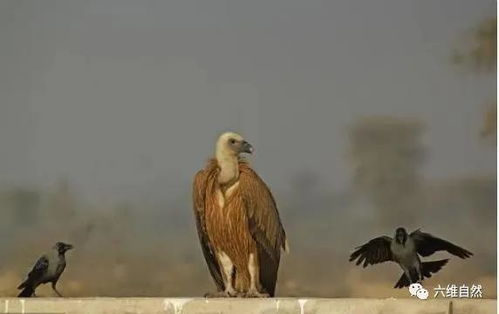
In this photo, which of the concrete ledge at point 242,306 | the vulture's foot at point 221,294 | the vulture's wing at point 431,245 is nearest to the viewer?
the concrete ledge at point 242,306

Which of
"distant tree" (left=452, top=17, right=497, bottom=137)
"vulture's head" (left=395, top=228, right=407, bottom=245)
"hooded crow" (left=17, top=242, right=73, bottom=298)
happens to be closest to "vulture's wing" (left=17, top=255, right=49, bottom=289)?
"hooded crow" (left=17, top=242, right=73, bottom=298)

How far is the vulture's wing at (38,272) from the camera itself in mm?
5668

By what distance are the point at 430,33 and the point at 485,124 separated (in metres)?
0.52

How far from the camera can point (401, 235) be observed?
17.9 feet

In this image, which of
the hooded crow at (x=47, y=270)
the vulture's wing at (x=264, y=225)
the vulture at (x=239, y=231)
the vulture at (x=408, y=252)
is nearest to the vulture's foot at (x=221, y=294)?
the vulture at (x=239, y=231)

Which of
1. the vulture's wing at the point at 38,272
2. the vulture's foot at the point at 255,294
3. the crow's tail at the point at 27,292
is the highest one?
the vulture's wing at the point at 38,272

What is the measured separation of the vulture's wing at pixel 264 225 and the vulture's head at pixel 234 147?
109 mm

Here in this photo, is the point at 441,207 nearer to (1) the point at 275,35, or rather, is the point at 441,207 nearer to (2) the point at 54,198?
(1) the point at 275,35

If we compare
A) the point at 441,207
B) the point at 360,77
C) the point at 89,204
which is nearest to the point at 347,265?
the point at 441,207

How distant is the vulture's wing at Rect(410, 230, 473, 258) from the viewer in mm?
5406

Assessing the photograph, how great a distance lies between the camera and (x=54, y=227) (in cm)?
572

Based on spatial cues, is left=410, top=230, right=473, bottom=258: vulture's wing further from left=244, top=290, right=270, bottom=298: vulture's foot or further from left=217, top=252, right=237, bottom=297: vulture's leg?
left=217, top=252, right=237, bottom=297: vulture's leg

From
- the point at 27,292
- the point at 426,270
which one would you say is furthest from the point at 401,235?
the point at 27,292

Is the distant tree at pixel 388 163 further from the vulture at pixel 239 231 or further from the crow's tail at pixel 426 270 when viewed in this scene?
the vulture at pixel 239 231
